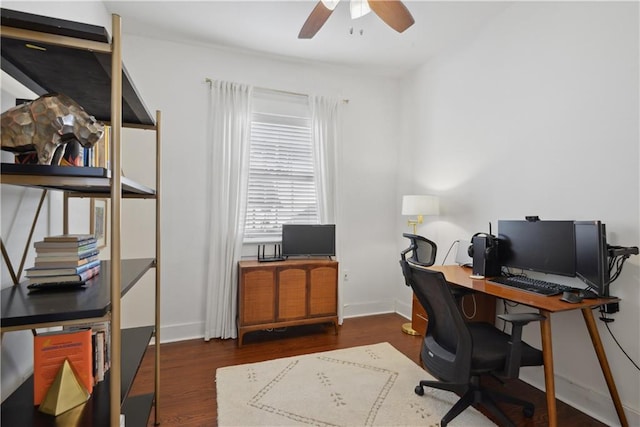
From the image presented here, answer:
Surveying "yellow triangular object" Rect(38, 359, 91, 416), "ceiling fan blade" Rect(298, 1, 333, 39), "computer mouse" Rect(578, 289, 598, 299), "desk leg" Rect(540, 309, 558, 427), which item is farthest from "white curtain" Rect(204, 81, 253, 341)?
"computer mouse" Rect(578, 289, 598, 299)

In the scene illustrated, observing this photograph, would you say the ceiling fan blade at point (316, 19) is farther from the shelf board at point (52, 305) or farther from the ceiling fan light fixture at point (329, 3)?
the shelf board at point (52, 305)

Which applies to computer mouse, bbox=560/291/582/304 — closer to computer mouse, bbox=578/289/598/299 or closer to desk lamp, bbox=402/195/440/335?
computer mouse, bbox=578/289/598/299

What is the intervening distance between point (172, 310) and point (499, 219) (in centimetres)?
323

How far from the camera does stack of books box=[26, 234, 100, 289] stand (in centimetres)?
111

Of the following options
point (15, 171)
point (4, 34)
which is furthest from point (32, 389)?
point (4, 34)

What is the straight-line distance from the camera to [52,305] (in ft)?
3.09

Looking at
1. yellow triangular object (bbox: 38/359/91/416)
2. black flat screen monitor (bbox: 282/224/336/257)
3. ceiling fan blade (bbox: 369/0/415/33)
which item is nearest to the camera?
yellow triangular object (bbox: 38/359/91/416)

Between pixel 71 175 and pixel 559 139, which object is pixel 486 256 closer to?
pixel 559 139

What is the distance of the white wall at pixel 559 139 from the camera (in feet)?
6.04

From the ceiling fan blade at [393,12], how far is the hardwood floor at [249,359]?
8.57 ft

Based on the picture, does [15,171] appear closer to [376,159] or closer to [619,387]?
[619,387]

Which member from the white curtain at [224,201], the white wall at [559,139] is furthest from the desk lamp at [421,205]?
the white curtain at [224,201]

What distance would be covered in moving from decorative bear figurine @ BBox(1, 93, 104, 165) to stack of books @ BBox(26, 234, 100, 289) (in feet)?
1.28

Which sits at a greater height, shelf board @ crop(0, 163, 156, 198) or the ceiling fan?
the ceiling fan
